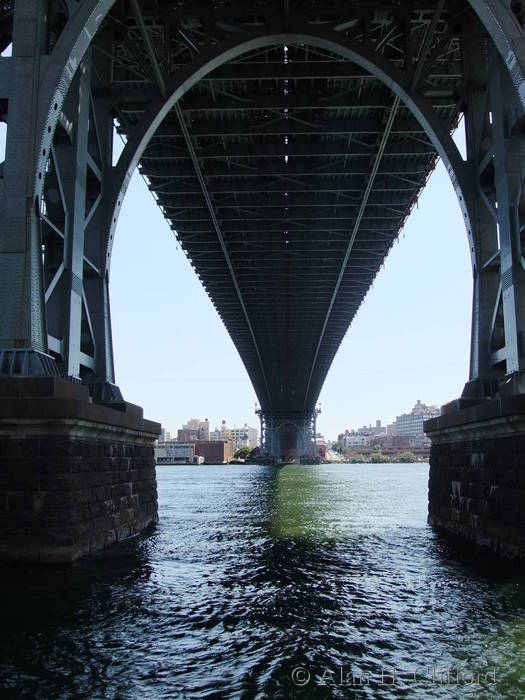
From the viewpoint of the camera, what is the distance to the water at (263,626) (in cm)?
649

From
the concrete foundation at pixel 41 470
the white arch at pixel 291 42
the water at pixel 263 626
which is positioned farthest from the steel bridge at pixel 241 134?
the water at pixel 263 626

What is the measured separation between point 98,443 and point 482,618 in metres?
7.83

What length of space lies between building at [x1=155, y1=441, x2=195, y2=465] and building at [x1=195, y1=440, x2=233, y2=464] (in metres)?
2.19

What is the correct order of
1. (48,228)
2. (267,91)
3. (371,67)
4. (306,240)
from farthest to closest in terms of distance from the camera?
(306,240), (267,91), (371,67), (48,228)

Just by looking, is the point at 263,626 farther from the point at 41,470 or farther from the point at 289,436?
the point at 289,436

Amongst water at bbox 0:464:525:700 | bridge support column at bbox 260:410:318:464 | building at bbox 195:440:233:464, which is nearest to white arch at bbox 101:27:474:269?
water at bbox 0:464:525:700

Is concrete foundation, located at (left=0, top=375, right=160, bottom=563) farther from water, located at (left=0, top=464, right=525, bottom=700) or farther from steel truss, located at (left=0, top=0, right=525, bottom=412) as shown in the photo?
steel truss, located at (left=0, top=0, right=525, bottom=412)

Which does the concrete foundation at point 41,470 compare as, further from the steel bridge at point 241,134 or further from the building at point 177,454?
the building at point 177,454

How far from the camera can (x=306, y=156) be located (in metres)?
29.3

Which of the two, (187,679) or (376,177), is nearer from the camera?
(187,679)

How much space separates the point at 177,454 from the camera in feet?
625

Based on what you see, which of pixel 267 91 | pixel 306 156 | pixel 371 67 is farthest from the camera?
pixel 306 156

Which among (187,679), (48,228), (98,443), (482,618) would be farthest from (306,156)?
(187,679)

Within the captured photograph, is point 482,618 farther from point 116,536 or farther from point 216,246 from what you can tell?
point 216,246
